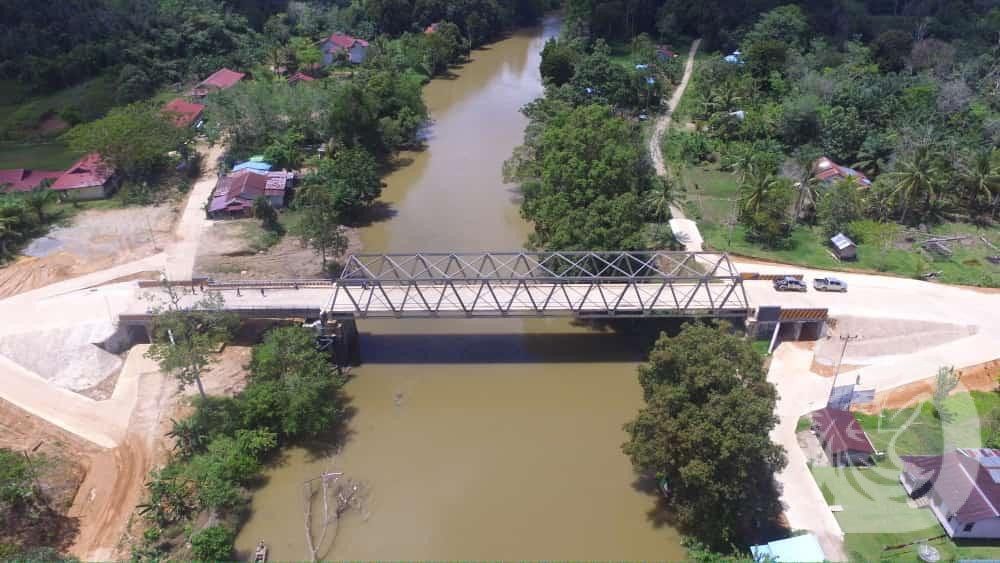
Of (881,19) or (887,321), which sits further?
(881,19)

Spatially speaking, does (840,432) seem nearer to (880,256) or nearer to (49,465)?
(880,256)

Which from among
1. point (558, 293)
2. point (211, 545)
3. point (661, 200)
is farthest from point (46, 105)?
point (661, 200)

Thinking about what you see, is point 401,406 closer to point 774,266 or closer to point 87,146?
point 774,266

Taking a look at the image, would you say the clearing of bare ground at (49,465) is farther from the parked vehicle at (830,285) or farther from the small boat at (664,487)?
the parked vehicle at (830,285)

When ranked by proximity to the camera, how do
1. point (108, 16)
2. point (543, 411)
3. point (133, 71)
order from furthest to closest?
point (108, 16), point (133, 71), point (543, 411)

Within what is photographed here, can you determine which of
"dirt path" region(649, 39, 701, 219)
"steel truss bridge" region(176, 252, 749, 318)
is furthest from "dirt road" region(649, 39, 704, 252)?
"steel truss bridge" region(176, 252, 749, 318)

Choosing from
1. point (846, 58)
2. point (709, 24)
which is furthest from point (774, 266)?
point (709, 24)

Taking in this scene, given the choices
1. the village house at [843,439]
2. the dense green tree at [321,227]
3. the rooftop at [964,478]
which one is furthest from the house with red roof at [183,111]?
the rooftop at [964,478]
